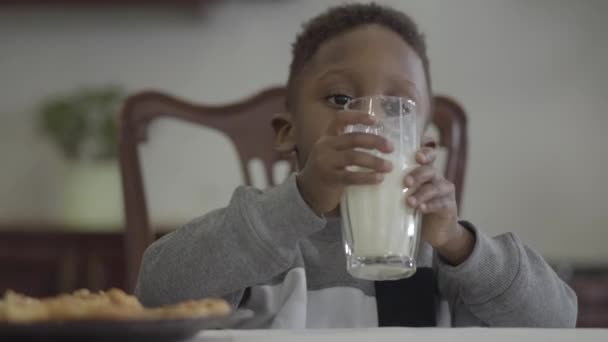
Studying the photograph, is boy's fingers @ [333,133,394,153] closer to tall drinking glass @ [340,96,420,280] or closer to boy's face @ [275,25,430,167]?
tall drinking glass @ [340,96,420,280]

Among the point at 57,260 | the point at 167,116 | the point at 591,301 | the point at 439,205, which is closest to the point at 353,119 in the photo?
A: the point at 439,205

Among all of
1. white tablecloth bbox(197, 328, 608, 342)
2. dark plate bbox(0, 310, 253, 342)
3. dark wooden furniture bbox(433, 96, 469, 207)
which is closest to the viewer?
dark plate bbox(0, 310, 253, 342)

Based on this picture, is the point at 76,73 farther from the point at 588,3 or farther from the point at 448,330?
the point at 448,330

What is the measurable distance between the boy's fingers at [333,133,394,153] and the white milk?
0.03m

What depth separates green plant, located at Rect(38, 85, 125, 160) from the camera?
8.50ft

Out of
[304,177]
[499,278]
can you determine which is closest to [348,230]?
[304,177]

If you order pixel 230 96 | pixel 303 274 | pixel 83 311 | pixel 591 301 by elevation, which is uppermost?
pixel 230 96

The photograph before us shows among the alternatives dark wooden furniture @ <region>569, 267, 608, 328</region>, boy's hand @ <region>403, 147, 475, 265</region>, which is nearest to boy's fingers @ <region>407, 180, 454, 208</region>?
boy's hand @ <region>403, 147, 475, 265</region>

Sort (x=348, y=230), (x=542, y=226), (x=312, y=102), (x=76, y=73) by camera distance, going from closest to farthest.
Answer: (x=348, y=230) < (x=312, y=102) < (x=542, y=226) < (x=76, y=73)

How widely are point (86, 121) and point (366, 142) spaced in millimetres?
2099

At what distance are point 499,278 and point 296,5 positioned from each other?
6.22 ft

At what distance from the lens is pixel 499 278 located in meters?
0.89

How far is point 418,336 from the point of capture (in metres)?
0.53

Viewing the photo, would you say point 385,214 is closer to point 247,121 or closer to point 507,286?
point 507,286
